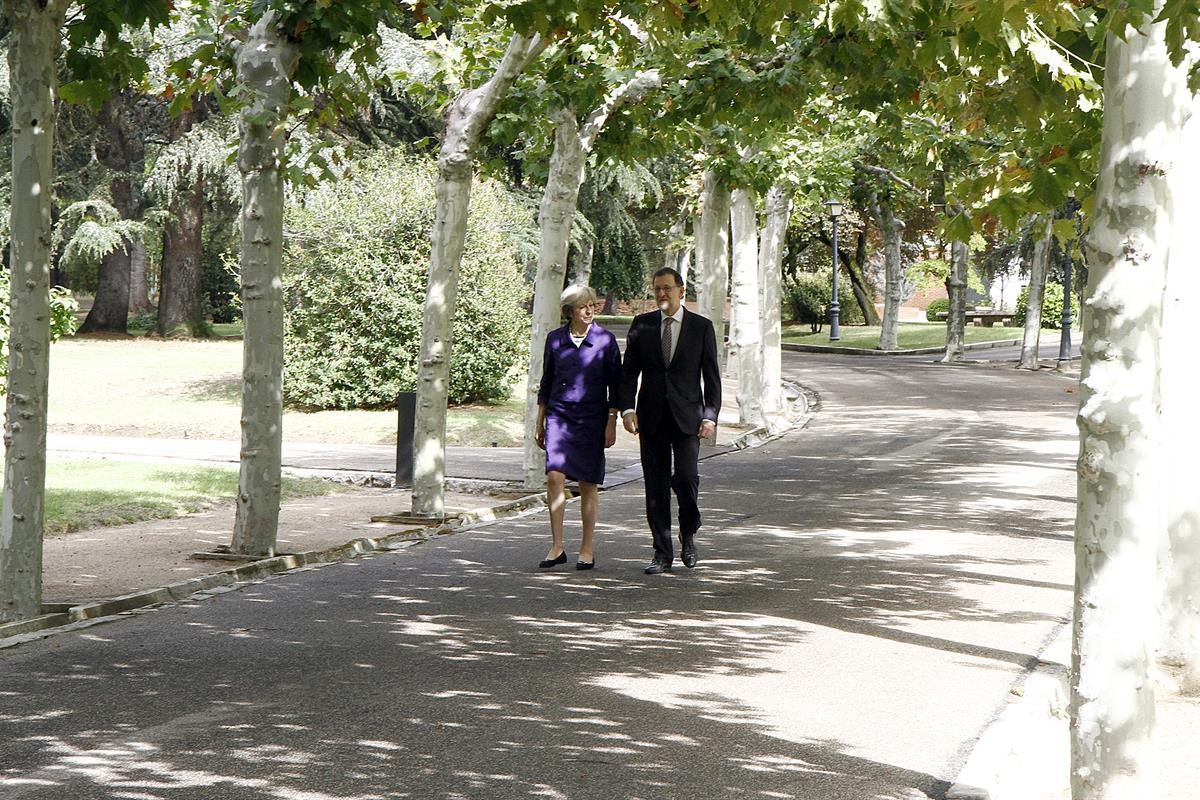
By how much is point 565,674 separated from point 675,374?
11.7 ft

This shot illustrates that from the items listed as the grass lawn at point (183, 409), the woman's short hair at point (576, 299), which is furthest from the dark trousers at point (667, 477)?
the grass lawn at point (183, 409)

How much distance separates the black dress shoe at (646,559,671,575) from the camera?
10141 millimetres

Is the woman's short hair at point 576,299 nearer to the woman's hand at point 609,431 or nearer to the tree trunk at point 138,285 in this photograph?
the woman's hand at point 609,431

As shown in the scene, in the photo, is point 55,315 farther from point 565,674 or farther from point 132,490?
point 565,674

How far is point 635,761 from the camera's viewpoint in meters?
5.57

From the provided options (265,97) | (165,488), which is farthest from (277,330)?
(165,488)

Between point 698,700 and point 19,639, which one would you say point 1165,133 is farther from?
point 19,639

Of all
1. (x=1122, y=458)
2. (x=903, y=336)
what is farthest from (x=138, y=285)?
(x=1122, y=458)

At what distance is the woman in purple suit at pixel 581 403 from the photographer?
Answer: 10250mm

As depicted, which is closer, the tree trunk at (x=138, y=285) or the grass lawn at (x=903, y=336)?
the tree trunk at (x=138, y=285)

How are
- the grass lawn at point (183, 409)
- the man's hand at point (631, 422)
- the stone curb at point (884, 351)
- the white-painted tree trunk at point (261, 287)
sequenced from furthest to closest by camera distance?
the stone curb at point (884, 351), the grass lawn at point (183, 409), the white-painted tree trunk at point (261, 287), the man's hand at point (631, 422)

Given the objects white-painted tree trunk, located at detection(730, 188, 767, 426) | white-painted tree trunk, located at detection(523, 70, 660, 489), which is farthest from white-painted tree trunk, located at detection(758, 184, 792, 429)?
white-painted tree trunk, located at detection(523, 70, 660, 489)

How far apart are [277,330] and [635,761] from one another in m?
6.06

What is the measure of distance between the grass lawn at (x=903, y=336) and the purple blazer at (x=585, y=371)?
4445 cm
